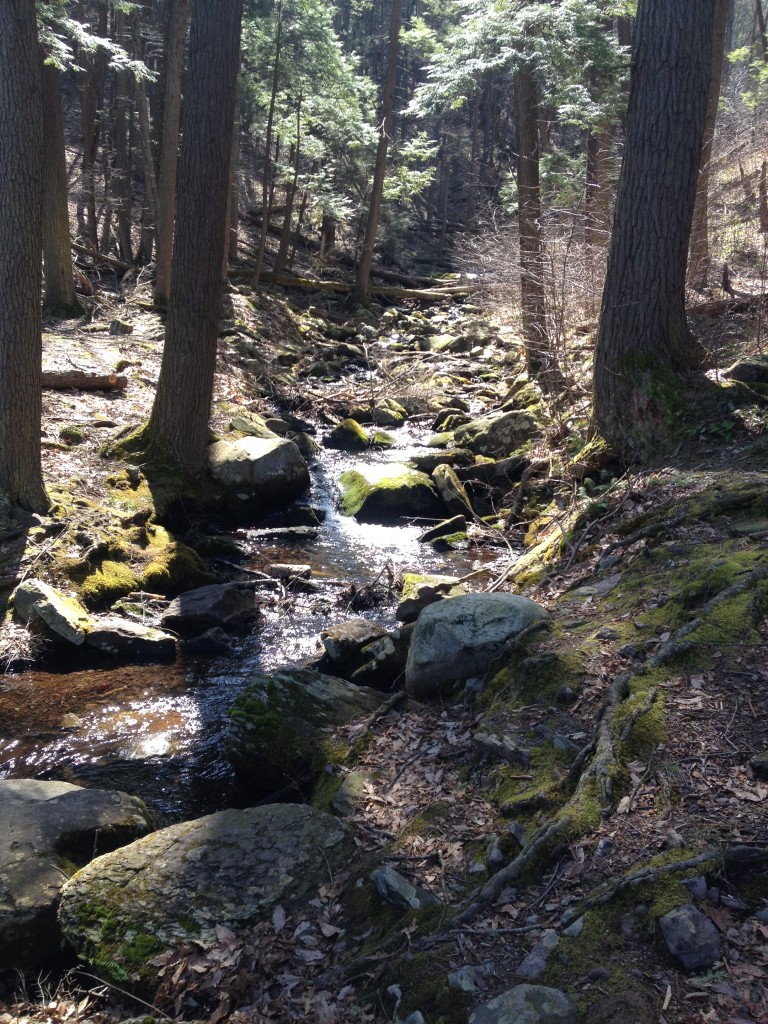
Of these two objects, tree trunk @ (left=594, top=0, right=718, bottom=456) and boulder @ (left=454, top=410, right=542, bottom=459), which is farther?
boulder @ (left=454, top=410, right=542, bottom=459)

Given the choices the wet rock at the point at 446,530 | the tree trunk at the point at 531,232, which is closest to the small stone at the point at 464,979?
the wet rock at the point at 446,530

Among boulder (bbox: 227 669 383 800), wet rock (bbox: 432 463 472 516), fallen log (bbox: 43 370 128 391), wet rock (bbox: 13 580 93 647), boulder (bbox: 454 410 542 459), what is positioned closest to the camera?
boulder (bbox: 227 669 383 800)

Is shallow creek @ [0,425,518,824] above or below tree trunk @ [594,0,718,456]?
below

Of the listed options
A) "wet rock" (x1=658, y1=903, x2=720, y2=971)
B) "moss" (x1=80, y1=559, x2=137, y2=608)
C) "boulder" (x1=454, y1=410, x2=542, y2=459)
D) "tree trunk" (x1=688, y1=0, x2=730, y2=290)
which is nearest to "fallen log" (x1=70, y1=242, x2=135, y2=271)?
"boulder" (x1=454, y1=410, x2=542, y2=459)

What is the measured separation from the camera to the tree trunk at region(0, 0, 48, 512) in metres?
7.34

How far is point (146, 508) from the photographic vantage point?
9.40 m

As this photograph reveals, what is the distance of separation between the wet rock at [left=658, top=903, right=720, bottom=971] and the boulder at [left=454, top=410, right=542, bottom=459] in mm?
9854

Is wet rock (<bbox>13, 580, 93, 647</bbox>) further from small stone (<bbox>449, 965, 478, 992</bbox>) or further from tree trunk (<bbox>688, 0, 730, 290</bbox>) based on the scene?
tree trunk (<bbox>688, 0, 730, 290</bbox>)

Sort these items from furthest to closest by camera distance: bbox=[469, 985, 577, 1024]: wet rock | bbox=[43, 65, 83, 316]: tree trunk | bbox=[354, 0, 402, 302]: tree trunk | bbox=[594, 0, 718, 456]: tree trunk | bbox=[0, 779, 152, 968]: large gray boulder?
bbox=[354, 0, 402, 302]: tree trunk
bbox=[43, 65, 83, 316]: tree trunk
bbox=[594, 0, 718, 456]: tree trunk
bbox=[0, 779, 152, 968]: large gray boulder
bbox=[469, 985, 577, 1024]: wet rock

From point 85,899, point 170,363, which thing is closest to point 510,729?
point 85,899

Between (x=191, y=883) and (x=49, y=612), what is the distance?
393 cm

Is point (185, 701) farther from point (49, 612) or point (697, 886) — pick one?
point (697, 886)

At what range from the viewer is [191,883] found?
3.72 metres

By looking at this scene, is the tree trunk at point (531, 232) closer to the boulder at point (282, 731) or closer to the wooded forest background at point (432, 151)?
the wooded forest background at point (432, 151)
